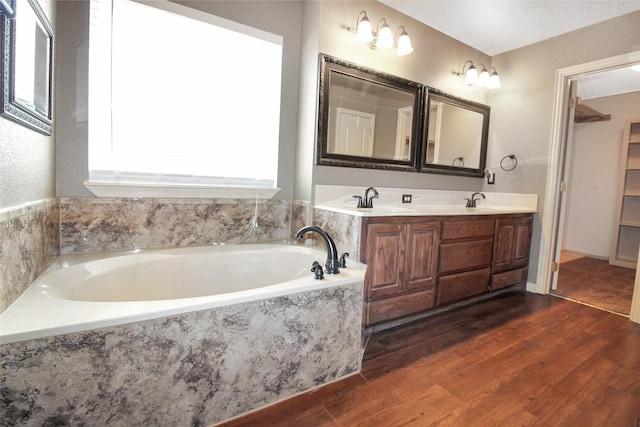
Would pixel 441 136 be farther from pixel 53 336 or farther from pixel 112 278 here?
pixel 53 336

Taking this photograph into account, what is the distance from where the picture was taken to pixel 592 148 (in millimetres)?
4398

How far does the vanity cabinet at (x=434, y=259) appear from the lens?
1973 mm

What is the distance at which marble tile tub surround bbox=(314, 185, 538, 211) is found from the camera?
92.8 inches

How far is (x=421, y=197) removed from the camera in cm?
288

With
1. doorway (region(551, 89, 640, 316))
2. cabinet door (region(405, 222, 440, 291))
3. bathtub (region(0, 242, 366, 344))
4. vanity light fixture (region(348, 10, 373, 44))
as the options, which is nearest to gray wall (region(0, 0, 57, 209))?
bathtub (region(0, 242, 366, 344))

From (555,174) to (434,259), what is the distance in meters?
1.60

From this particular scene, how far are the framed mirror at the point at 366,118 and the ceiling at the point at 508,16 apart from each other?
0.56 m

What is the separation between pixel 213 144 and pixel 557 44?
124 inches

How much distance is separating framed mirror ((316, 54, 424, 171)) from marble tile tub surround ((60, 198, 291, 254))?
2.09 ft

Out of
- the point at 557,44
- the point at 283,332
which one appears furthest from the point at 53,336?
the point at 557,44

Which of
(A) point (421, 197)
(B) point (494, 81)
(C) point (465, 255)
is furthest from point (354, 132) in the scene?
(B) point (494, 81)

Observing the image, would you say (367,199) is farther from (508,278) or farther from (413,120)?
(508,278)

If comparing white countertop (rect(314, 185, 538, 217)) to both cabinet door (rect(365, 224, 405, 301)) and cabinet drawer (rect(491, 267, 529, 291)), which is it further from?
cabinet drawer (rect(491, 267, 529, 291))

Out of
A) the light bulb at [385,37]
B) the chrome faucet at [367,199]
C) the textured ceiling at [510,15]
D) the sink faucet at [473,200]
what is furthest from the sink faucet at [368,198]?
the textured ceiling at [510,15]
